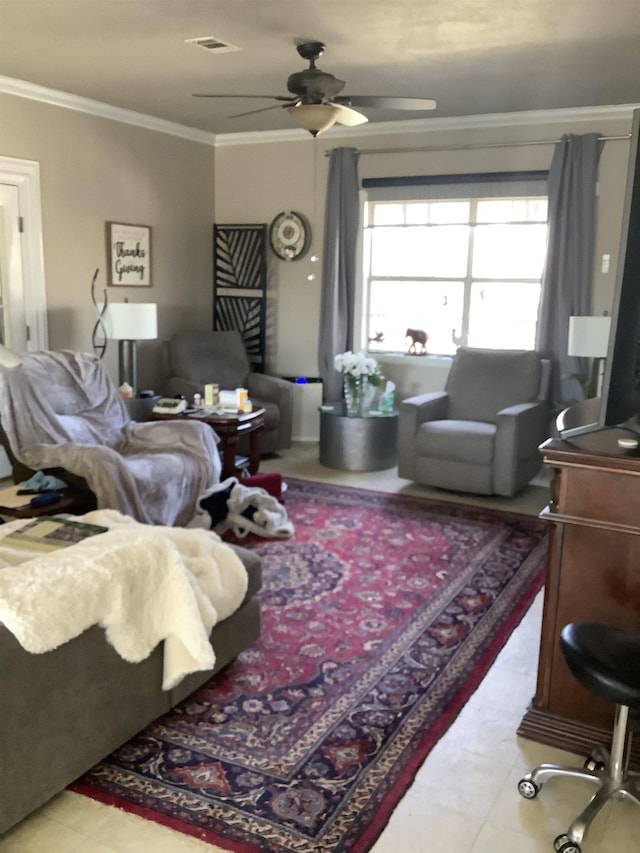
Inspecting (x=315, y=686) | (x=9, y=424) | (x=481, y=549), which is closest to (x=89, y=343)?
(x=9, y=424)

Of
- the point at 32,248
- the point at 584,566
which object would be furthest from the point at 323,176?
the point at 584,566

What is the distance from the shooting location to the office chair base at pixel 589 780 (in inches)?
73.0

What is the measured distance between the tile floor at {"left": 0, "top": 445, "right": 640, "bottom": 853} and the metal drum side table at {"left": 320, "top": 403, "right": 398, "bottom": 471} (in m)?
3.05

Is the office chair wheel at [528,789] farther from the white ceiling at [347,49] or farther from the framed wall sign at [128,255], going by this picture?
the framed wall sign at [128,255]

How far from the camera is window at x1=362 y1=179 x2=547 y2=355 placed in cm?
559

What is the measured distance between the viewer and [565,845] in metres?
1.84

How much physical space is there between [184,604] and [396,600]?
143 cm

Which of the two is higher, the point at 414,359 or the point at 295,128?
the point at 295,128

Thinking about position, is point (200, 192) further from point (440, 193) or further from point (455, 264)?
point (455, 264)

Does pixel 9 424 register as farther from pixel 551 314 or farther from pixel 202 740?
pixel 551 314

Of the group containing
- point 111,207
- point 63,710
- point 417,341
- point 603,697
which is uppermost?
point 111,207

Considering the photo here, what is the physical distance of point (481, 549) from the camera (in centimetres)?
400

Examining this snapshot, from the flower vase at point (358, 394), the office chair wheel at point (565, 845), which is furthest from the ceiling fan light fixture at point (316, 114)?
the office chair wheel at point (565, 845)

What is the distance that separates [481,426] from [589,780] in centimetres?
310
